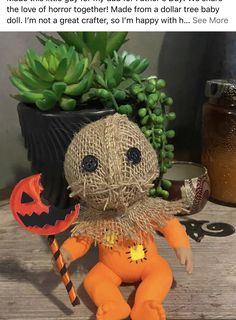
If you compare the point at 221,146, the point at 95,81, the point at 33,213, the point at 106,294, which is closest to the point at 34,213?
the point at 33,213

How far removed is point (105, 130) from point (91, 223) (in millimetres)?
107

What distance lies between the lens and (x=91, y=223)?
1.63 feet

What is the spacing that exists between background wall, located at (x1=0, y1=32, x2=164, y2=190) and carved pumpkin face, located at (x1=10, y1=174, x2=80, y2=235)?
0.39 m

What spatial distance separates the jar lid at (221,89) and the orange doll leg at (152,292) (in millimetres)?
319

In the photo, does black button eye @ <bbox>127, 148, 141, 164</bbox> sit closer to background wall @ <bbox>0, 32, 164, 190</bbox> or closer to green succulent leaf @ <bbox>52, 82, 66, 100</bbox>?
green succulent leaf @ <bbox>52, 82, 66, 100</bbox>

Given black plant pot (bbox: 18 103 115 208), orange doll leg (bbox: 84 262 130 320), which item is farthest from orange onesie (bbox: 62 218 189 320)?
black plant pot (bbox: 18 103 115 208)

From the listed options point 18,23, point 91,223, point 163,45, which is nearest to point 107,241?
point 91,223

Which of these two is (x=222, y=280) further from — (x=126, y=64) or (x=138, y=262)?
(x=126, y=64)

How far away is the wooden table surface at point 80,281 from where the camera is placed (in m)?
0.50

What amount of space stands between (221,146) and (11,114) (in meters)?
0.38

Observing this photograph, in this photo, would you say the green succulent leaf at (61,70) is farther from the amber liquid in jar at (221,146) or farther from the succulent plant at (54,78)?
the amber liquid in jar at (221,146)

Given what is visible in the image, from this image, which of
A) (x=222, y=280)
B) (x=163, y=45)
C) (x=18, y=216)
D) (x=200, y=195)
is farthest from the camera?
(x=163, y=45)

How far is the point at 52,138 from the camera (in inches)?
23.1

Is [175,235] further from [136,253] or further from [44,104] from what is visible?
[44,104]
